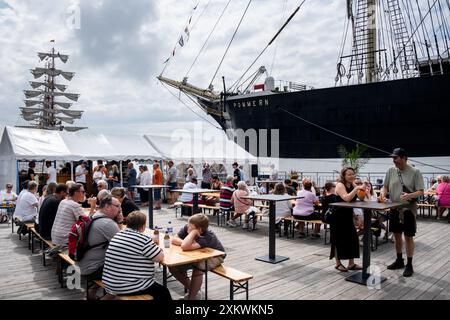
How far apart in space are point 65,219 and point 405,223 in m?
4.44

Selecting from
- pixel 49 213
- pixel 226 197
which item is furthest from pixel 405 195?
pixel 49 213

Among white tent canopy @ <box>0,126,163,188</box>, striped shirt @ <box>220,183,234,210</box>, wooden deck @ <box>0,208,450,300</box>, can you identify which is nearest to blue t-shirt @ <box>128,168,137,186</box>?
white tent canopy @ <box>0,126,163,188</box>

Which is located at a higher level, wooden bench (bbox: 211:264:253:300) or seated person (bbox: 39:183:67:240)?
seated person (bbox: 39:183:67:240)

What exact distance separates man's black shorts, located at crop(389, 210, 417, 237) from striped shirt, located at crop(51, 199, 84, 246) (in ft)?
13.6

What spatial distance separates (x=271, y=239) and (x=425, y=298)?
2183mm

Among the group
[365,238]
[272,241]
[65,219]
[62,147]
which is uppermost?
[62,147]

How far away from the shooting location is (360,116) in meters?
20.0

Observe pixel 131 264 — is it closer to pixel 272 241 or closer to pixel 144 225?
pixel 144 225

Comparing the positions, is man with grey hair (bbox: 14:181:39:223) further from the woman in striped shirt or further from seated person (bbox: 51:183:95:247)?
the woman in striped shirt

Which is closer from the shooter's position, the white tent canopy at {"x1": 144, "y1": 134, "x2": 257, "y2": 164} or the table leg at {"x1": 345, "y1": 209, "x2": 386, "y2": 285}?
the table leg at {"x1": 345, "y1": 209, "x2": 386, "y2": 285}

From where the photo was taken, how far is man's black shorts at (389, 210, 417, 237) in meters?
4.60

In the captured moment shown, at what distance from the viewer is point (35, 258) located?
5.74 metres

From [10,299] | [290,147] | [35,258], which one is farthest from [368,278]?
[290,147]

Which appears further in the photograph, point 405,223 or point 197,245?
point 405,223
